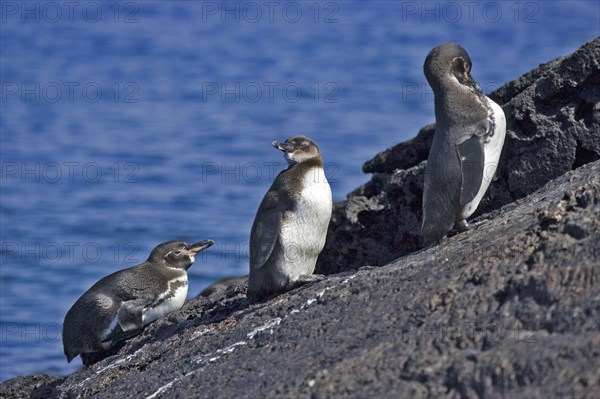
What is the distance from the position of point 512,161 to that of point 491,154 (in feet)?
2.24

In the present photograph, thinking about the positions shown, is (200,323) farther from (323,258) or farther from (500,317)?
(500,317)

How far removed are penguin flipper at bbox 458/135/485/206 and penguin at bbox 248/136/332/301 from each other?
3.18 ft

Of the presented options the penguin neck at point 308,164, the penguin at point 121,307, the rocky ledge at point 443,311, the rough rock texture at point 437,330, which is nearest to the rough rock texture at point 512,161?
the rocky ledge at point 443,311

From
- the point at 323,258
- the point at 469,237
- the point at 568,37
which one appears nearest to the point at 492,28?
the point at 568,37

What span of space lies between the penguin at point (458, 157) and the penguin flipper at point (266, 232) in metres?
1.02

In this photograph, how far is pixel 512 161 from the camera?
29.4 feet

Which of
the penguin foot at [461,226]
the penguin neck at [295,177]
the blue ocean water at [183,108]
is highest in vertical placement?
the penguin neck at [295,177]

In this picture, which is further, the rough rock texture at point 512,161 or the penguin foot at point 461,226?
the rough rock texture at point 512,161

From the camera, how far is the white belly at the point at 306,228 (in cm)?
830

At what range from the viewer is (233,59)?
3153cm

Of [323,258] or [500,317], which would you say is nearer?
[500,317]

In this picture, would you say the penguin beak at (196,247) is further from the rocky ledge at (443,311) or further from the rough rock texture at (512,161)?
the rough rock texture at (512,161)

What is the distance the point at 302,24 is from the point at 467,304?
103ft

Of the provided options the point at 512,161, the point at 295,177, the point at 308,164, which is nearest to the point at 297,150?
the point at 308,164
